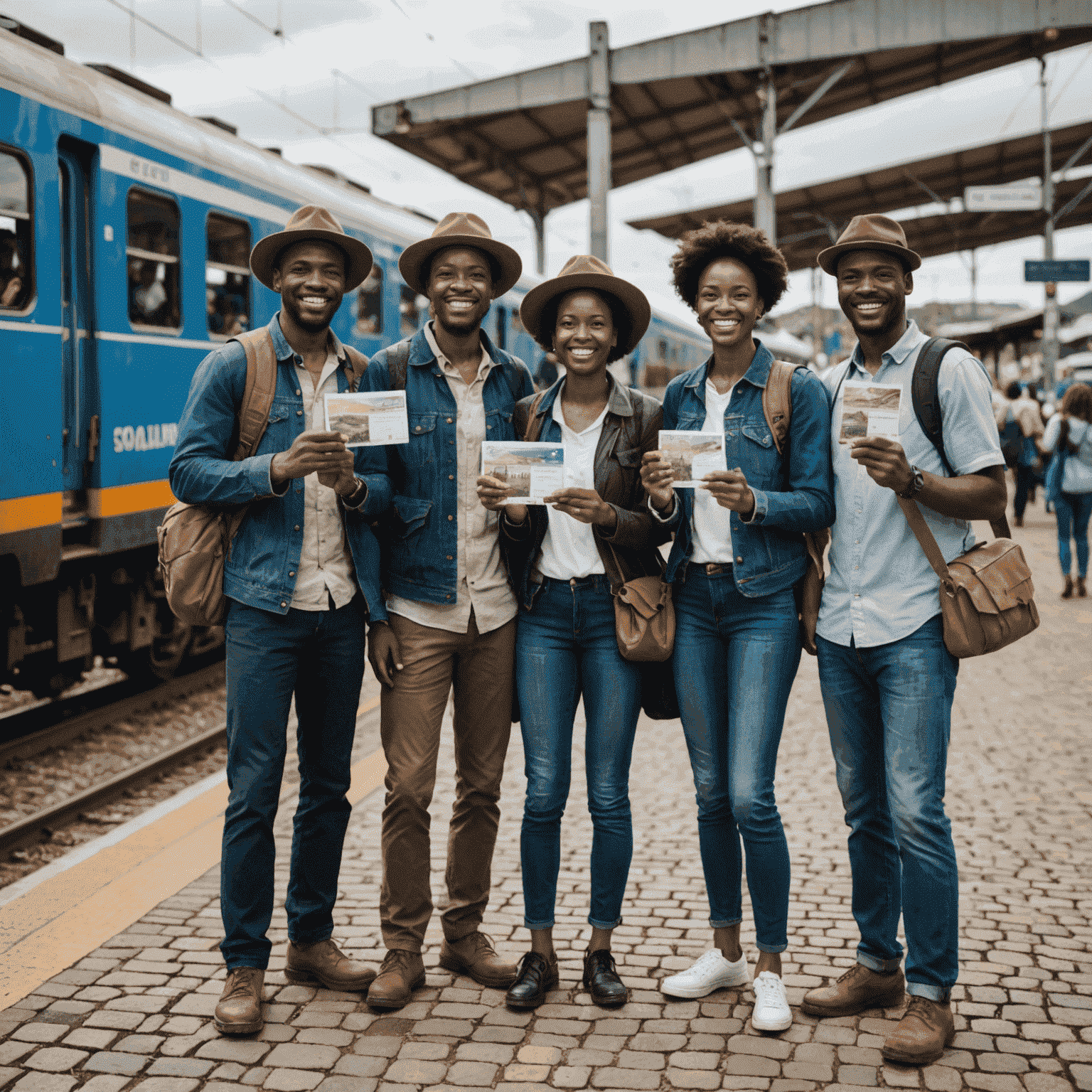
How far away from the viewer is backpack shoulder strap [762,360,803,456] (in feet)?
11.3

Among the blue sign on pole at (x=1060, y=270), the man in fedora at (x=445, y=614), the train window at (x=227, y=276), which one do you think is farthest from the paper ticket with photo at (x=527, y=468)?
the blue sign on pole at (x=1060, y=270)

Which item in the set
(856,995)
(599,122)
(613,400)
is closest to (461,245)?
(613,400)

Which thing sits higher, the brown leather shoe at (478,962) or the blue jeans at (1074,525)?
the blue jeans at (1074,525)

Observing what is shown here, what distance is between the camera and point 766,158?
665 inches

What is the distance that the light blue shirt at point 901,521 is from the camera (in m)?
3.21

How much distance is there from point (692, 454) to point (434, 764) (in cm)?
117

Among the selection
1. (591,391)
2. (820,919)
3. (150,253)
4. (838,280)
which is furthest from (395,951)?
(150,253)

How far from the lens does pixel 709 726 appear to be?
344 centimetres

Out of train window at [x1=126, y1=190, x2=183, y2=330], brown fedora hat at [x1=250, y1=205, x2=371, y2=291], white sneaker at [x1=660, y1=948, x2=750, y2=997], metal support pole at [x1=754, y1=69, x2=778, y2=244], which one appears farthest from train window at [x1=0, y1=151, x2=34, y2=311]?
metal support pole at [x1=754, y1=69, x2=778, y2=244]

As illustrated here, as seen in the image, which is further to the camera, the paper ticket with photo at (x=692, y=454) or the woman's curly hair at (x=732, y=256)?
the woman's curly hair at (x=732, y=256)

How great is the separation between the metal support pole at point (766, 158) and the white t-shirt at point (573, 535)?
13619mm

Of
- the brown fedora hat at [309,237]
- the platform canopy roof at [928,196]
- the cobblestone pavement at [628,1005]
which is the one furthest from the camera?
the platform canopy roof at [928,196]

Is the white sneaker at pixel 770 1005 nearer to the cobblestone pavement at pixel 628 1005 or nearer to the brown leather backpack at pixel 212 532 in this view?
the cobblestone pavement at pixel 628 1005

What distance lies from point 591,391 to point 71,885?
103 inches
